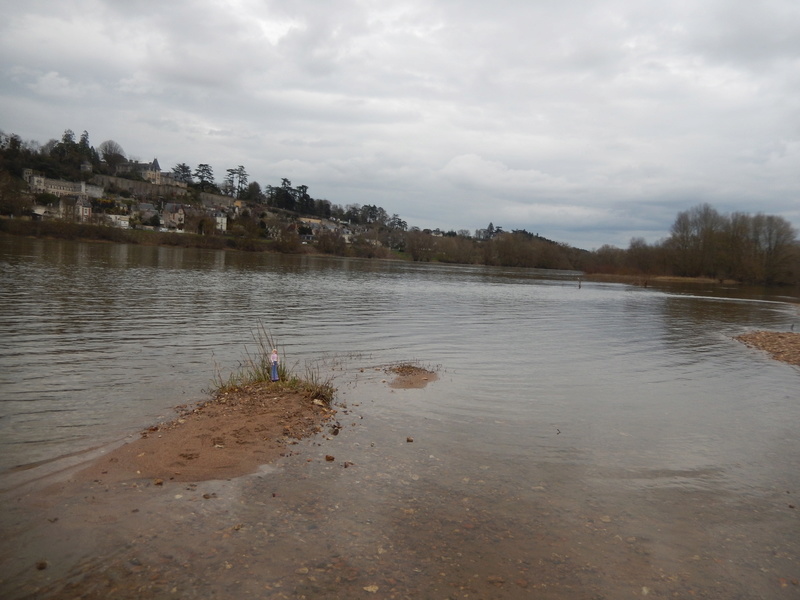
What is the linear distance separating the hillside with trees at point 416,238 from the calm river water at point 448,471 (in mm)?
89338

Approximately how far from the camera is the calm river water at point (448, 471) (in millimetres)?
4973

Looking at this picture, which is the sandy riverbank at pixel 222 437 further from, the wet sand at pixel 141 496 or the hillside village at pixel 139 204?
the hillside village at pixel 139 204

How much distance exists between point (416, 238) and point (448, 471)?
15718cm

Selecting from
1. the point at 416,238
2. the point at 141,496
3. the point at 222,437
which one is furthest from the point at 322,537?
the point at 416,238

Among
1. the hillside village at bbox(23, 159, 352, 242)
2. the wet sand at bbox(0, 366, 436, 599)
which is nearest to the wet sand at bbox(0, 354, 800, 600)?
the wet sand at bbox(0, 366, 436, 599)

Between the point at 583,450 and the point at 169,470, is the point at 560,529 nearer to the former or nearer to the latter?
the point at 583,450

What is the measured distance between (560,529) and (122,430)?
21.8 ft

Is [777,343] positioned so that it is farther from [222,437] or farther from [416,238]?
[416,238]

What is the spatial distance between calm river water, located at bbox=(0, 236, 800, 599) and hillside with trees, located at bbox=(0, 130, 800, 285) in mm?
89338

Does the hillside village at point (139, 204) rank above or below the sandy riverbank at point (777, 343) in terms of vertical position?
above

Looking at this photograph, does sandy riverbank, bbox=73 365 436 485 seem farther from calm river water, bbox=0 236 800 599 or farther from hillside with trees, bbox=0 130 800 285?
hillside with trees, bbox=0 130 800 285

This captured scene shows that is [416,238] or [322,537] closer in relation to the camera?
[322,537]

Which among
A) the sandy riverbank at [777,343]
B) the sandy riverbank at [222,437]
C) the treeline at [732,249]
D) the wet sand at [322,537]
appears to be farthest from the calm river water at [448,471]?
the treeline at [732,249]

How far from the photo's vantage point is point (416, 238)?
16312 cm
